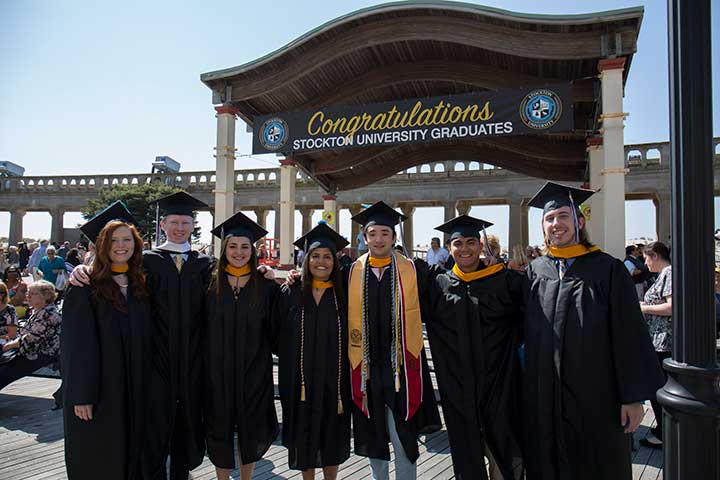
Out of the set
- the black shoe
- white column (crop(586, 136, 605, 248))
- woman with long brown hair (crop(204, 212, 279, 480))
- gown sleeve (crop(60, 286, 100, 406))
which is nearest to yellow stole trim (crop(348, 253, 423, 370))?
woman with long brown hair (crop(204, 212, 279, 480))

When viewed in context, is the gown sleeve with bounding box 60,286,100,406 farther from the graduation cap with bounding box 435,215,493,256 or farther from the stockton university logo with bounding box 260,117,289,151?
the stockton university logo with bounding box 260,117,289,151

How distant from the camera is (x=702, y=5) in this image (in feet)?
5.95

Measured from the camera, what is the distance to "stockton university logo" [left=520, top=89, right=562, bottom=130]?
287 inches

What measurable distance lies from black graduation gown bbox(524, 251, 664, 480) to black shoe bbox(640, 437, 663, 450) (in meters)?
1.87

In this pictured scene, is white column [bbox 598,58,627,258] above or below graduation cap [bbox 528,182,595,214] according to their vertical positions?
above

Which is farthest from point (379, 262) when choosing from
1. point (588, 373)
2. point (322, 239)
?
point (588, 373)

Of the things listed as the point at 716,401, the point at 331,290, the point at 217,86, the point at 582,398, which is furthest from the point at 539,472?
the point at 217,86

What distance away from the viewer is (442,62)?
9.14 metres

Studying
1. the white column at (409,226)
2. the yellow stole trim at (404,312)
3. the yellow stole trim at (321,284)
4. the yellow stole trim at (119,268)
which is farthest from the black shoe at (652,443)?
the white column at (409,226)

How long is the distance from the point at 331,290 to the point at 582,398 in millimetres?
1816

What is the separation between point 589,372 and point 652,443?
2.23 m

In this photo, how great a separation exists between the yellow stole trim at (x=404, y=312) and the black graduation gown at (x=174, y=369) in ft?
3.75

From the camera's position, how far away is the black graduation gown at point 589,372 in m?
2.69

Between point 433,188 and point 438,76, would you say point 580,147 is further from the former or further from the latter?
point 433,188
